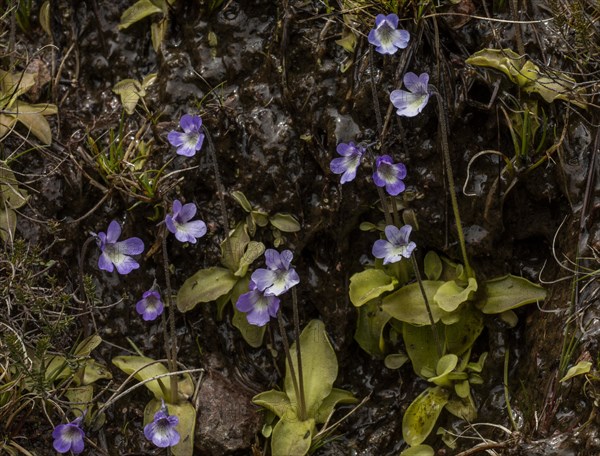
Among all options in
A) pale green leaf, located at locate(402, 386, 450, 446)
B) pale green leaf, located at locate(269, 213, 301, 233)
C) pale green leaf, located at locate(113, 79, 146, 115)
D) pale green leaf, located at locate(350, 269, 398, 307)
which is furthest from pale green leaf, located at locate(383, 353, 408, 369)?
pale green leaf, located at locate(113, 79, 146, 115)

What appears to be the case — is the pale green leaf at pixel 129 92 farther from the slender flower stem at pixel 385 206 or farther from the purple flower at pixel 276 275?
the slender flower stem at pixel 385 206

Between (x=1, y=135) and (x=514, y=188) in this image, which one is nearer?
(x=514, y=188)

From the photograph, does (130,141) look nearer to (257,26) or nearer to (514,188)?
(257,26)

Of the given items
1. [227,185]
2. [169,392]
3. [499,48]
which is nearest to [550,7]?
[499,48]

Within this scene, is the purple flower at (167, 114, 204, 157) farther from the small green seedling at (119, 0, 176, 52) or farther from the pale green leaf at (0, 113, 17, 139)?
the pale green leaf at (0, 113, 17, 139)

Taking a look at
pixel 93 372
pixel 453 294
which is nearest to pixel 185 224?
pixel 93 372

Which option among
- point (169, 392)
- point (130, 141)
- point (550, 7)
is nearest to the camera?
point (550, 7)
